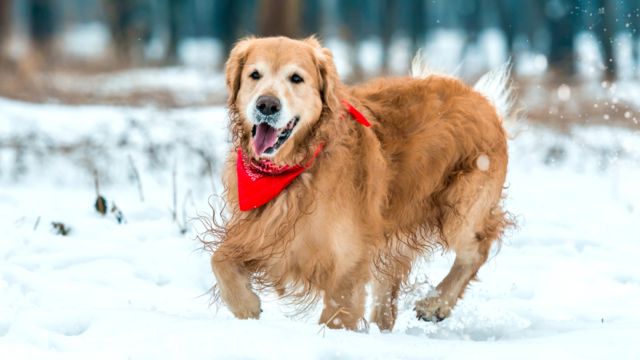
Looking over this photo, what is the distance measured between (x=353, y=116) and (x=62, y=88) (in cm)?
1158

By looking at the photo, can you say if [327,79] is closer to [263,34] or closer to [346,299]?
[346,299]

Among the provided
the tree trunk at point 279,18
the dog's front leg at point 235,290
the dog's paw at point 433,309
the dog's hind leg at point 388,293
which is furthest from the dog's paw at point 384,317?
the tree trunk at point 279,18

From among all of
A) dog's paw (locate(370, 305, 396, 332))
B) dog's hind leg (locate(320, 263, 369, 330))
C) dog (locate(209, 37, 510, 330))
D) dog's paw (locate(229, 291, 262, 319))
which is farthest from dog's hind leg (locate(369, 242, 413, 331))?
dog's paw (locate(229, 291, 262, 319))

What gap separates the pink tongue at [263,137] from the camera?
4.29m

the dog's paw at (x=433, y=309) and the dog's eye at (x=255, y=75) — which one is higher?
the dog's eye at (x=255, y=75)

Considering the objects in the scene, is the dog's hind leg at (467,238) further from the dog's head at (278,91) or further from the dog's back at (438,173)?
the dog's head at (278,91)

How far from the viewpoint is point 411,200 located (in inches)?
200

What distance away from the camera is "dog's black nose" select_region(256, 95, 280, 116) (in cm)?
414

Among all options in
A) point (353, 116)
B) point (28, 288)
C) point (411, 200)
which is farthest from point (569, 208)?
point (28, 288)

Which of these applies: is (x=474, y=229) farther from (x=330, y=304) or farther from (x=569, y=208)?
(x=569, y=208)

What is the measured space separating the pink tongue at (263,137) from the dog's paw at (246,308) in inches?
28.9

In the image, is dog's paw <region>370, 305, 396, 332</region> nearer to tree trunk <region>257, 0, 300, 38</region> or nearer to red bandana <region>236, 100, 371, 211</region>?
red bandana <region>236, 100, 371, 211</region>

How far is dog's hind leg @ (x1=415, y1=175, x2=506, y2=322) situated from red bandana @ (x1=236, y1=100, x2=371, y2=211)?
1285 millimetres

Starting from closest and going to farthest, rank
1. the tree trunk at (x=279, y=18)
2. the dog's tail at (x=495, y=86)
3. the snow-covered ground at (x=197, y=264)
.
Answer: the snow-covered ground at (x=197, y=264)
the dog's tail at (x=495, y=86)
the tree trunk at (x=279, y=18)
